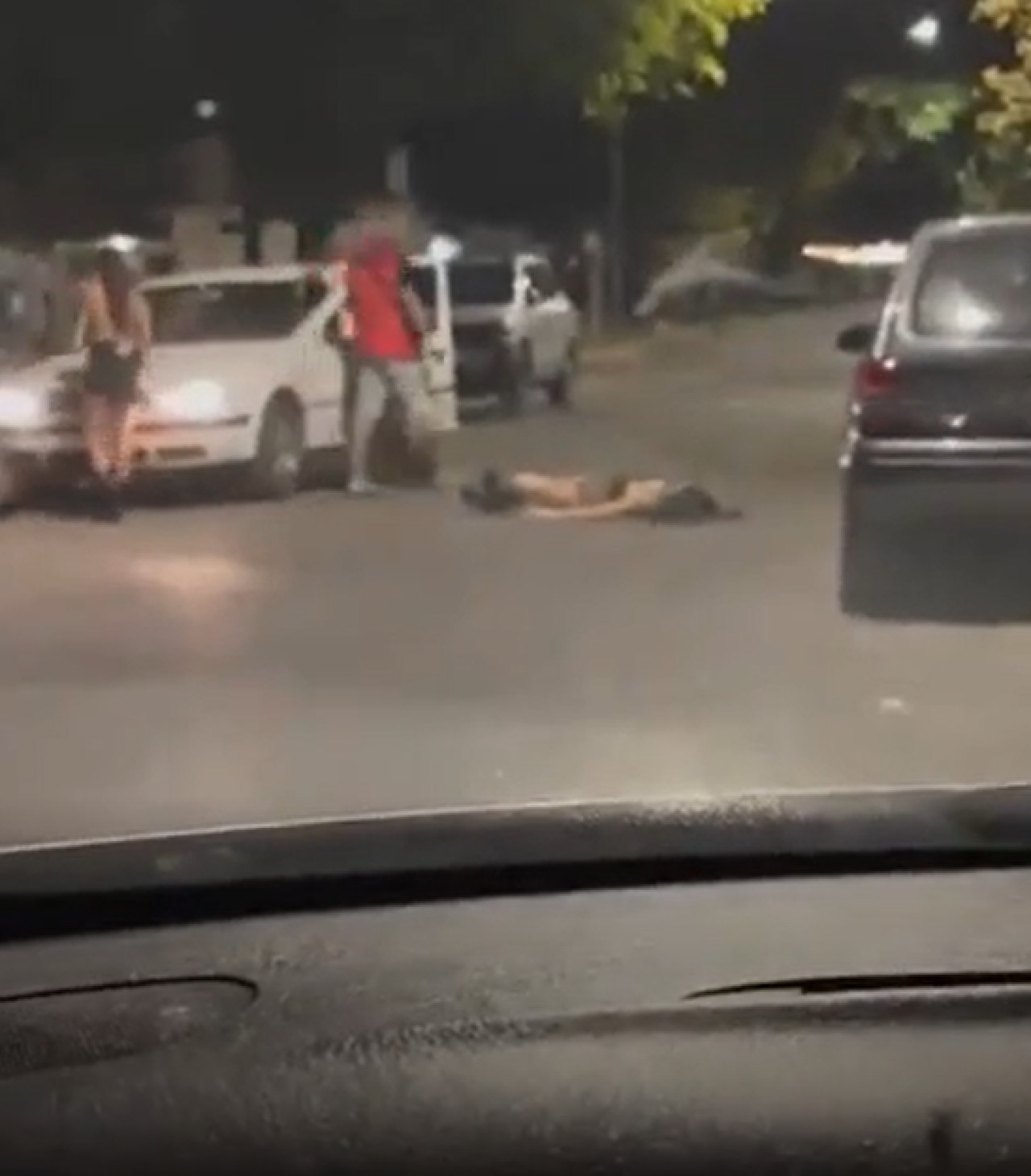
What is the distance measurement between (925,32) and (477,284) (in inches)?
31.6

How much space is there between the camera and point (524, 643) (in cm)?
423

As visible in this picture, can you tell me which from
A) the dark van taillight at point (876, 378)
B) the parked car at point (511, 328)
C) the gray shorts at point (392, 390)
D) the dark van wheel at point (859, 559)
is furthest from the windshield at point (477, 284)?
the dark van taillight at point (876, 378)

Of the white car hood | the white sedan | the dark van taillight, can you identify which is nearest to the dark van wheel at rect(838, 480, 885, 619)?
the dark van taillight

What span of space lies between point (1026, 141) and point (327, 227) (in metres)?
1.05

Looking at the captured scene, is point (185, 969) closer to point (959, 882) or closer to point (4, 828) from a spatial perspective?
point (959, 882)

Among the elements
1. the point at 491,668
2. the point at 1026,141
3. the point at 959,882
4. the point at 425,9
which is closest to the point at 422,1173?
the point at 959,882

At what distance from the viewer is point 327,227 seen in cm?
468

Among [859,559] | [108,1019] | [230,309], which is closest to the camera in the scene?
[108,1019]

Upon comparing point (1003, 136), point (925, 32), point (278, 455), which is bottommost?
point (278, 455)

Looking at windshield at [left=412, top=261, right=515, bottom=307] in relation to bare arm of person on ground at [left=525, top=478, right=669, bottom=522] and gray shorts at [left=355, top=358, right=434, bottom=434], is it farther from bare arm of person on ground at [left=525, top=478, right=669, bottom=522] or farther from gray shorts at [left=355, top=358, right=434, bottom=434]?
bare arm of person on ground at [left=525, top=478, right=669, bottom=522]

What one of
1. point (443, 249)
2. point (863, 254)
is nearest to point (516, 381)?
point (443, 249)

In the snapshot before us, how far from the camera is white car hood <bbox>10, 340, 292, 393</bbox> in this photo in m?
4.78

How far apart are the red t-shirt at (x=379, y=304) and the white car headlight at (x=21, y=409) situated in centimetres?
51

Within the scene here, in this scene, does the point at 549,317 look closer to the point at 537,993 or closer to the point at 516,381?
the point at 516,381
